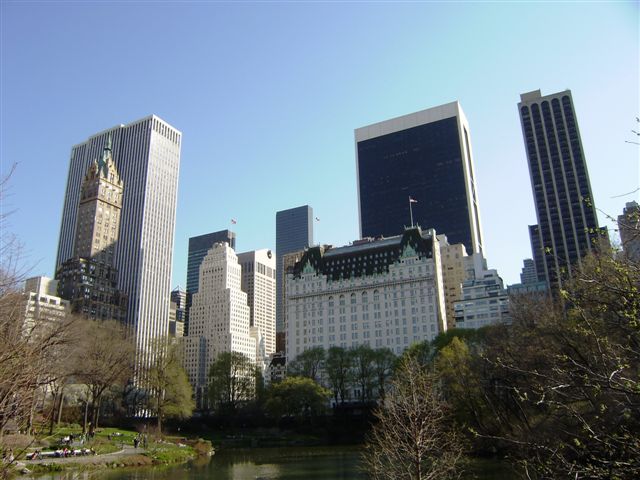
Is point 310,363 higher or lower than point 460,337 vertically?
lower

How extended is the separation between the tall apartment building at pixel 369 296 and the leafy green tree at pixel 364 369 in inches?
1098

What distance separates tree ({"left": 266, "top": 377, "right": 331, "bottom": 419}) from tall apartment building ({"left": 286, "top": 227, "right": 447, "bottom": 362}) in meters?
46.9

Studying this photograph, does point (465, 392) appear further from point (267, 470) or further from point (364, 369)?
point (364, 369)

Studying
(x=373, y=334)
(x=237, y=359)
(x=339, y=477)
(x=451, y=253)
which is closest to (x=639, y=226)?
(x=339, y=477)

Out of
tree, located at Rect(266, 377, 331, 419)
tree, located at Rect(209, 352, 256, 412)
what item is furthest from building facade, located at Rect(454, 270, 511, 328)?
tree, located at Rect(266, 377, 331, 419)

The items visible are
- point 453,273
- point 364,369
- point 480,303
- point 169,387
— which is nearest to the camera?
point 169,387

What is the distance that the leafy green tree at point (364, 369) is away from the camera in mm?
117250

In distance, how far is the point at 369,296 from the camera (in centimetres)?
15612

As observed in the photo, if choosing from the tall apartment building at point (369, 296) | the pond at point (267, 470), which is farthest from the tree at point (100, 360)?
the tall apartment building at point (369, 296)

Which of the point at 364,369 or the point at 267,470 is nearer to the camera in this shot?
the point at 267,470

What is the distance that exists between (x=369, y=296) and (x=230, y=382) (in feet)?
168

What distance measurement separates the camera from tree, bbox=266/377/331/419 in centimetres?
10275

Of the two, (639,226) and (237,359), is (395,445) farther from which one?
(237,359)

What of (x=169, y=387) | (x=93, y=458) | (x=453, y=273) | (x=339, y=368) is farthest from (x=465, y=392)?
(x=453, y=273)
